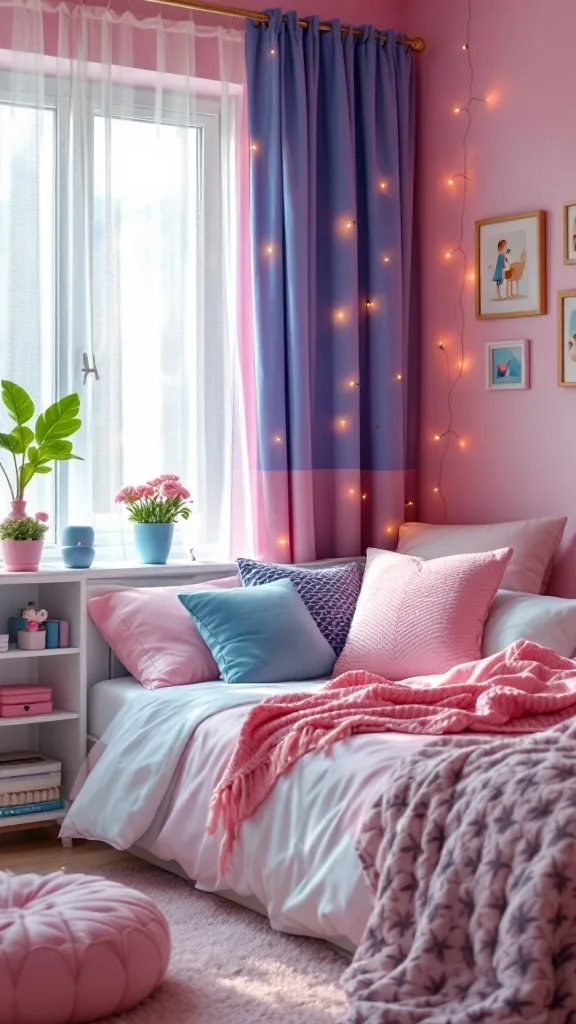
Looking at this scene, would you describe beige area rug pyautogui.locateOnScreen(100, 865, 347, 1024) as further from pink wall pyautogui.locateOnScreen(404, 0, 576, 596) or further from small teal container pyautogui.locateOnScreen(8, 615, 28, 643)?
pink wall pyautogui.locateOnScreen(404, 0, 576, 596)

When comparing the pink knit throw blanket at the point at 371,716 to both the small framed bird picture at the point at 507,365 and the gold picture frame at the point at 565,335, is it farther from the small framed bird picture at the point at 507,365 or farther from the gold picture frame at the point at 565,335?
the small framed bird picture at the point at 507,365

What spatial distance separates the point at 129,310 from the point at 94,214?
1.00ft

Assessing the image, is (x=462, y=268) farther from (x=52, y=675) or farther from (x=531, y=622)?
(x=52, y=675)

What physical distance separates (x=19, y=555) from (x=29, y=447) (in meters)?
0.32

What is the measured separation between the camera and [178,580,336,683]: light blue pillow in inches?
144

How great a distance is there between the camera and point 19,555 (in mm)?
3777

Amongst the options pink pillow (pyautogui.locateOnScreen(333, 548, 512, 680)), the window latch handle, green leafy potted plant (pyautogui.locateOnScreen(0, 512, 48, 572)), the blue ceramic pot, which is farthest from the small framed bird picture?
green leafy potted plant (pyautogui.locateOnScreen(0, 512, 48, 572))

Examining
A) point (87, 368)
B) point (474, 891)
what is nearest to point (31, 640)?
point (87, 368)

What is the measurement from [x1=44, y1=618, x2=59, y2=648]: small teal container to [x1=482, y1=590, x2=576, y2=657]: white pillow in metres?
1.20

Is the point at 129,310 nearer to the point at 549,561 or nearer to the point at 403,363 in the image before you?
the point at 403,363

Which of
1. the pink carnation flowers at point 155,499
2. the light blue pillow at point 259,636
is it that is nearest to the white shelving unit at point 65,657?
the pink carnation flowers at point 155,499

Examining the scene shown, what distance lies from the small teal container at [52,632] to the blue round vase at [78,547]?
185 mm

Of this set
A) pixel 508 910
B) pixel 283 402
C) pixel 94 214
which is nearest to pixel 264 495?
pixel 283 402

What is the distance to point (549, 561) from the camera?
407cm
